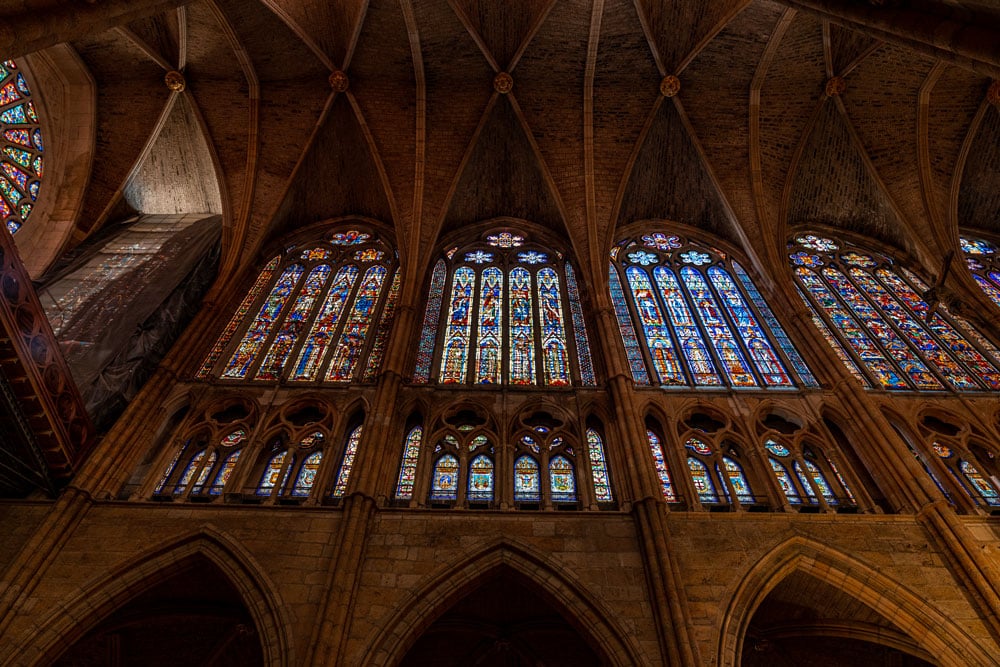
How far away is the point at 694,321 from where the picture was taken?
12.4 meters

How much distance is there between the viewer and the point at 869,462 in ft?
28.9

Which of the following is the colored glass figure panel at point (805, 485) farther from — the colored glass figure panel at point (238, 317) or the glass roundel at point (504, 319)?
the colored glass figure panel at point (238, 317)

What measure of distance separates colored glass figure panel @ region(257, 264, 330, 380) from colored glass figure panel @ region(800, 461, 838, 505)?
828 cm

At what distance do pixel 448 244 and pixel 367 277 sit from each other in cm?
222

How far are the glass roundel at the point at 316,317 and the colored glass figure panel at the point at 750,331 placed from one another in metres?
6.68

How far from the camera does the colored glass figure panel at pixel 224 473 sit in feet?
27.9

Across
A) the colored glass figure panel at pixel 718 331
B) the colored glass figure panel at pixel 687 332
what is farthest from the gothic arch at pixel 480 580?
the colored glass figure panel at pixel 718 331

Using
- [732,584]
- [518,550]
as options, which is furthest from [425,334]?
[732,584]

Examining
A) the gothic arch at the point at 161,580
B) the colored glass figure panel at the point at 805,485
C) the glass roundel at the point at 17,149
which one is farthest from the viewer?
the glass roundel at the point at 17,149

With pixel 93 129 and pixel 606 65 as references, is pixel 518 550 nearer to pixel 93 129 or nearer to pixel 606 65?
pixel 606 65

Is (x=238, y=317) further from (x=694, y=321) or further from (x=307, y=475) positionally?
(x=694, y=321)

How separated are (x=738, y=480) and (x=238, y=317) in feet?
31.0

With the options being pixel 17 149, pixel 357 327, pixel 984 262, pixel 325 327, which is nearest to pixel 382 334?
pixel 357 327

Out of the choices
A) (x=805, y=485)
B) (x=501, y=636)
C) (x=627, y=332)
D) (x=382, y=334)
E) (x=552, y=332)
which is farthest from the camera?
(x=552, y=332)
